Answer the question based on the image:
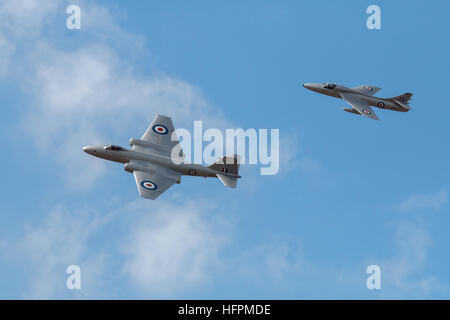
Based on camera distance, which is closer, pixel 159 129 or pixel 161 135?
pixel 161 135

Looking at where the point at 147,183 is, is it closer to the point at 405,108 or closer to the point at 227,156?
the point at 227,156

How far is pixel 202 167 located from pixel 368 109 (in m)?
25.8

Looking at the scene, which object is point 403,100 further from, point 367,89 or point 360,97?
point 360,97

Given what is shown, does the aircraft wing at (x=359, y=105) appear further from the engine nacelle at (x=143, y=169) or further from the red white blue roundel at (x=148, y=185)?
the red white blue roundel at (x=148, y=185)

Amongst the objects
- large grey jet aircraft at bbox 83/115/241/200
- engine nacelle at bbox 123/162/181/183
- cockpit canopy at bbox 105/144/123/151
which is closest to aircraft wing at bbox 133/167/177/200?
large grey jet aircraft at bbox 83/115/241/200

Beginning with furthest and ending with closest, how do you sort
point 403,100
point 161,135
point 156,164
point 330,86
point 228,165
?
point 403,100 < point 330,86 < point 161,135 < point 228,165 < point 156,164

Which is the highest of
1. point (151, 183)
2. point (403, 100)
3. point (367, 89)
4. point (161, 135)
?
point (367, 89)

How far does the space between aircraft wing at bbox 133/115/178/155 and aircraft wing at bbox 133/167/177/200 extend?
12.2 ft

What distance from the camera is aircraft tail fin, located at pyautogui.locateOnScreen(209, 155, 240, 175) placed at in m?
71.3

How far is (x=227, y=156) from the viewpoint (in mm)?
71312

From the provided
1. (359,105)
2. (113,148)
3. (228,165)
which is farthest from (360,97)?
(113,148)

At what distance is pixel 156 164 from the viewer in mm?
70625

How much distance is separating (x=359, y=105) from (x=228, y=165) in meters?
23.2
